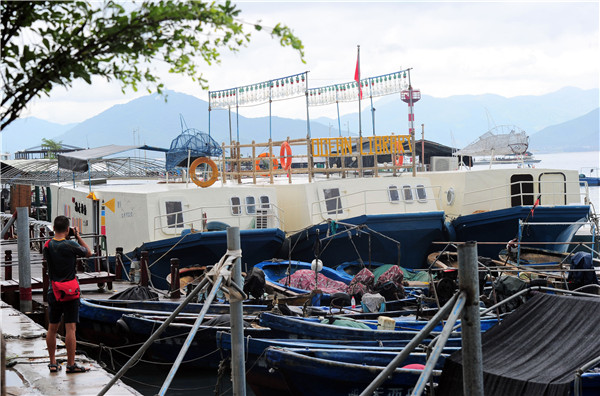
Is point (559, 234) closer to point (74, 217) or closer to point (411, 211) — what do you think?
point (411, 211)

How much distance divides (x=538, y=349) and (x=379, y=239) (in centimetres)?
1272

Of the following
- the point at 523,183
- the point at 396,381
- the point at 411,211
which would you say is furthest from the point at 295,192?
the point at 396,381

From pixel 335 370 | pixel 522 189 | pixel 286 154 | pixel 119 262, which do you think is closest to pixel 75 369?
pixel 335 370

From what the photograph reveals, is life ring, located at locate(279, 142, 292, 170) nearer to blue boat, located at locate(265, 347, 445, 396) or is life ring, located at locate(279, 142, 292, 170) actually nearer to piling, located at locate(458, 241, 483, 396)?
blue boat, located at locate(265, 347, 445, 396)

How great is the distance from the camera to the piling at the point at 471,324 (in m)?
5.65

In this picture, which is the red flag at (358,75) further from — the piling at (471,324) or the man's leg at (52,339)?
the piling at (471,324)

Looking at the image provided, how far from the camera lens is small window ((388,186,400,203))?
2180 cm

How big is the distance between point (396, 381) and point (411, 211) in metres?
12.5

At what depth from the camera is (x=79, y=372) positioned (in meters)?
9.36

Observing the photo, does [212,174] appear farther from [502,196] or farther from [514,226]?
[502,196]

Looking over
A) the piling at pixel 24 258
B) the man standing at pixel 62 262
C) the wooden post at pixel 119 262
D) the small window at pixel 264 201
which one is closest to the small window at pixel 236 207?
the small window at pixel 264 201

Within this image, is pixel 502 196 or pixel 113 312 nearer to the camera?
pixel 113 312

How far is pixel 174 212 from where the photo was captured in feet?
63.2

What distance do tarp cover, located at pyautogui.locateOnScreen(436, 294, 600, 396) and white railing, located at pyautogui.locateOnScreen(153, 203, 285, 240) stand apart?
447 inches
